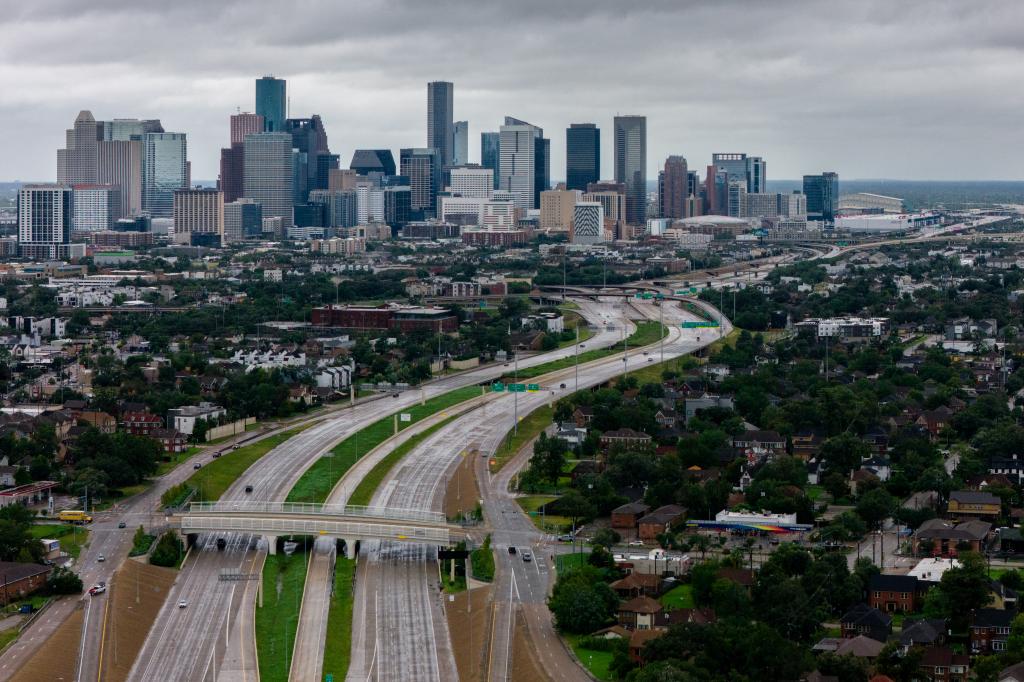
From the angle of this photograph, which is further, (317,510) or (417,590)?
(317,510)

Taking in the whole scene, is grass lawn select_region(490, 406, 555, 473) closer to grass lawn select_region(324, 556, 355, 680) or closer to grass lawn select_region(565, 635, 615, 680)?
grass lawn select_region(324, 556, 355, 680)

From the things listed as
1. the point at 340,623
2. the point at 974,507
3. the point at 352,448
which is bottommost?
the point at 340,623

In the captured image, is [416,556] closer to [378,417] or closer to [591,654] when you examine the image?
[591,654]

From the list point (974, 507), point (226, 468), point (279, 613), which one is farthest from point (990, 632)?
point (226, 468)

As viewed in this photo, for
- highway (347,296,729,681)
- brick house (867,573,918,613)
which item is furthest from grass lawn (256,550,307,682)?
brick house (867,573,918,613)

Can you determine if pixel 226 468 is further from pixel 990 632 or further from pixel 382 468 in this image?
pixel 990 632
